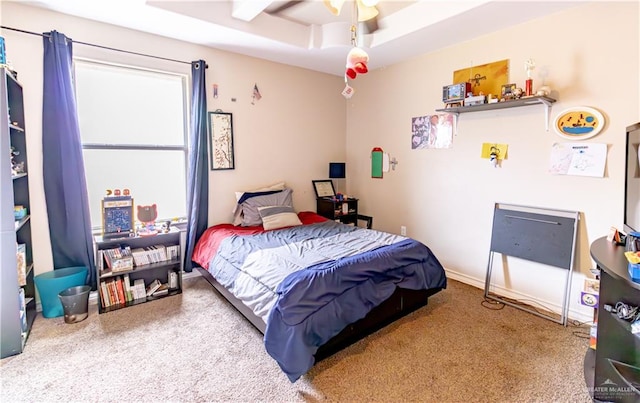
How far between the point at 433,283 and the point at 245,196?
214 centimetres

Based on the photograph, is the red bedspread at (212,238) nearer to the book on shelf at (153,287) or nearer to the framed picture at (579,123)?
the book on shelf at (153,287)

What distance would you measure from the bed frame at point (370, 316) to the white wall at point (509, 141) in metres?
0.97

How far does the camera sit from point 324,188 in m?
4.40

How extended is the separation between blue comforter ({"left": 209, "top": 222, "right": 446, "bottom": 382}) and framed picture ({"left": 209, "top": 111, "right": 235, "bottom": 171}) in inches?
37.8

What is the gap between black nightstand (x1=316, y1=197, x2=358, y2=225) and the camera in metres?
4.14

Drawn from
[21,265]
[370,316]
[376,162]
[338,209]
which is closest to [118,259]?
[21,265]

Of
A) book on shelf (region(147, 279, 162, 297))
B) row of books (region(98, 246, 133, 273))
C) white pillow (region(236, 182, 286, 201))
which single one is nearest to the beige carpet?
book on shelf (region(147, 279, 162, 297))

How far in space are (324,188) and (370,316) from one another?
2.34 meters

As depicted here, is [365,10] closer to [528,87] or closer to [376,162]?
[528,87]

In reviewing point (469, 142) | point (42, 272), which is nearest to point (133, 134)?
point (42, 272)

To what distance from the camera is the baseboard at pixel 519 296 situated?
2.61 m

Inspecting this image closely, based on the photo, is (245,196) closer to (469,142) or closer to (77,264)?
(77,264)

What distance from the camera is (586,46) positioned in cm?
247

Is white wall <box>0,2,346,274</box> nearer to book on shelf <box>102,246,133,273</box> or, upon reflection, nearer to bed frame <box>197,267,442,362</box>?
book on shelf <box>102,246,133,273</box>
